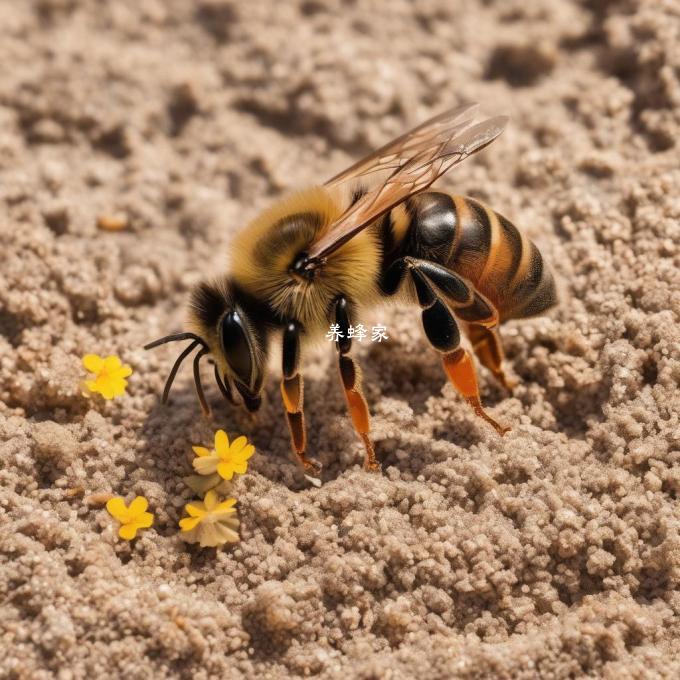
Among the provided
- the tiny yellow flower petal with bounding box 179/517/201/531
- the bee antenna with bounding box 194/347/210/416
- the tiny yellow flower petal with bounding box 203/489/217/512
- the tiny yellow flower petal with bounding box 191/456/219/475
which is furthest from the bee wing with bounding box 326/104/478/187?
the tiny yellow flower petal with bounding box 179/517/201/531

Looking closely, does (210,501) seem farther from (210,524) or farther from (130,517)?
(130,517)

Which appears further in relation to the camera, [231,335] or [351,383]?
[351,383]

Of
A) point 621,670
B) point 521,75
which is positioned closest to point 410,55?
point 521,75

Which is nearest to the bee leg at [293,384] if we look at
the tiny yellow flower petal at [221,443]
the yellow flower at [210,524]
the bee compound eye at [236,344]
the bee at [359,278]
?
the bee at [359,278]

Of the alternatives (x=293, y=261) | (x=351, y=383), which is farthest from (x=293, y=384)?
(x=293, y=261)

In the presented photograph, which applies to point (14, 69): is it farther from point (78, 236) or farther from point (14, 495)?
point (14, 495)

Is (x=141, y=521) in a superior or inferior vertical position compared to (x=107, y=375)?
inferior

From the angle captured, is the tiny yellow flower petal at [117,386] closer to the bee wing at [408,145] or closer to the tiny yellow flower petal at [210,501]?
the tiny yellow flower petal at [210,501]

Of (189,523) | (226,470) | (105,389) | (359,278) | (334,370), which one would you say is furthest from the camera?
(334,370)
